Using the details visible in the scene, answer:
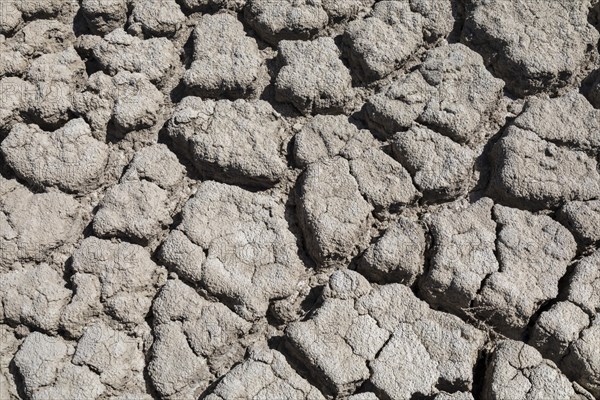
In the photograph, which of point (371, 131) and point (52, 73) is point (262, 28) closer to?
point (371, 131)

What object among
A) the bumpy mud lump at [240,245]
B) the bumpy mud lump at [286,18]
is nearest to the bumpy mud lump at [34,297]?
the bumpy mud lump at [240,245]

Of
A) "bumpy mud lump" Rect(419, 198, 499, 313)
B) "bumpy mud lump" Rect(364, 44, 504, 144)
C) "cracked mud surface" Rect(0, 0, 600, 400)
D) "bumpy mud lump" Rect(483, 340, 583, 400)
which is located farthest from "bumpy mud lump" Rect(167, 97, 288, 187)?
"bumpy mud lump" Rect(483, 340, 583, 400)

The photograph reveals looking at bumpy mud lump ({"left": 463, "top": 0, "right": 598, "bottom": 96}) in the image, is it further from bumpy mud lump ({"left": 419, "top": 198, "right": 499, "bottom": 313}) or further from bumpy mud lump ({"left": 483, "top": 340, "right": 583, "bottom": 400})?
bumpy mud lump ({"left": 483, "top": 340, "right": 583, "bottom": 400})

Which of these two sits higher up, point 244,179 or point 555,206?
point 555,206

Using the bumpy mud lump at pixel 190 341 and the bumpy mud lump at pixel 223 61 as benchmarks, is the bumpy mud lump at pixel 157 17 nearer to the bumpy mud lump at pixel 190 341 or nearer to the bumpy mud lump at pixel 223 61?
the bumpy mud lump at pixel 223 61

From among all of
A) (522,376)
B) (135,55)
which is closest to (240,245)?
(135,55)

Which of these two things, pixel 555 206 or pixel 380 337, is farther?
pixel 555 206

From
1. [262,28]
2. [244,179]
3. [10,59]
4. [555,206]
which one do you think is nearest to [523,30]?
[555,206]
